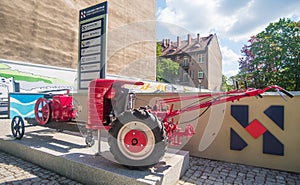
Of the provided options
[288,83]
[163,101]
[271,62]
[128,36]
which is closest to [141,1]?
[128,36]

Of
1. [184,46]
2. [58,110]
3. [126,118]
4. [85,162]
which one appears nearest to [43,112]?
[58,110]

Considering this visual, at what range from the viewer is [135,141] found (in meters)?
2.51

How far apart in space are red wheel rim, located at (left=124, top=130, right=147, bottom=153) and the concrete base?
0.89 ft

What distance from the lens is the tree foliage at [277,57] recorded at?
15.5 meters

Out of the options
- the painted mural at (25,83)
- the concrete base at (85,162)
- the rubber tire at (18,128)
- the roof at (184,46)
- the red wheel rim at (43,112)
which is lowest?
the concrete base at (85,162)

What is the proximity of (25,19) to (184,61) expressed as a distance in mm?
23221

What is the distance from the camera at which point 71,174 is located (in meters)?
2.74

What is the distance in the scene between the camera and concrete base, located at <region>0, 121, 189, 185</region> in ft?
7.61

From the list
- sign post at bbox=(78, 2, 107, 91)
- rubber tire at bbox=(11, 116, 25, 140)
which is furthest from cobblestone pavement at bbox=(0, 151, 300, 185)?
sign post at bbox=(78, 2, 107, 91)

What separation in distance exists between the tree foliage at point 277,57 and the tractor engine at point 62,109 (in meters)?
16.9

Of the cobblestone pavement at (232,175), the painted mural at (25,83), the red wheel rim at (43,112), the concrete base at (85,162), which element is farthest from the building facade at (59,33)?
the cobblestone pavement at (232,175)

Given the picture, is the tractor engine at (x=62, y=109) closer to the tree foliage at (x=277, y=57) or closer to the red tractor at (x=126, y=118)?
the red tractor at (x=126, y=118)

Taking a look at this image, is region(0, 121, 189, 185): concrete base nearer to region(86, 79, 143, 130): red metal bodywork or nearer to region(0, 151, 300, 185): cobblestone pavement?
region(0, 151, 300, 185): cobblestone pavement

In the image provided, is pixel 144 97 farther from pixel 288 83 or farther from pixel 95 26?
pixel 288 83
